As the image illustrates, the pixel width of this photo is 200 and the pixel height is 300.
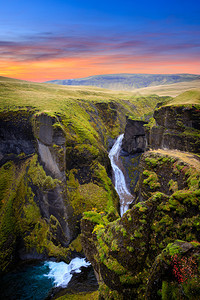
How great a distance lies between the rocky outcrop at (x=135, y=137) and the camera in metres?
61.2

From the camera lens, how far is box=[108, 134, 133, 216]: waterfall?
155ft

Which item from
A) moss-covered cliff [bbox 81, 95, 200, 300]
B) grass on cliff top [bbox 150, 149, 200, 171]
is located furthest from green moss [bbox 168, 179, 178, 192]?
grass on cliff top [bbox 150, 149, 200, 171]

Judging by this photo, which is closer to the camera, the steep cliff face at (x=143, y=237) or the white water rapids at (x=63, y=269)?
the steep cliff face at (x=143, y=237)

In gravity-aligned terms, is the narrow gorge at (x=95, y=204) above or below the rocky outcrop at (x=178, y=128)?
below

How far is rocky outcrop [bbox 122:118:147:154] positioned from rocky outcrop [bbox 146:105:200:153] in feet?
79.5

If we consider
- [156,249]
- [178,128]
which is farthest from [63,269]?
[178,128]

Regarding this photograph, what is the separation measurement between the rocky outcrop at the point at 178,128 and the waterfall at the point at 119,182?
19.5m

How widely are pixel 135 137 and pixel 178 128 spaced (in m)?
31.9

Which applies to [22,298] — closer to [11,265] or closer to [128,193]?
[11,265]

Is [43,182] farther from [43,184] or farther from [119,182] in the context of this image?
[119,182]

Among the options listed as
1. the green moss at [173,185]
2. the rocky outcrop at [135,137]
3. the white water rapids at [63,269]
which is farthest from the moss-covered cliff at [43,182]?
the rocky outcrop at [135,137]

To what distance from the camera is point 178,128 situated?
30.9m

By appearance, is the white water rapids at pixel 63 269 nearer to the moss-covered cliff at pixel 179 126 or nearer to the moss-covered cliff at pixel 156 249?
the moss-covered cliff at pixel 156 249

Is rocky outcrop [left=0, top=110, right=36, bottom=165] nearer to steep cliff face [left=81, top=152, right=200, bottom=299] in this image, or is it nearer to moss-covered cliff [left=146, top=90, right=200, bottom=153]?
moss-covered cliff [left=146, top=90, right=200, bottom=153]
